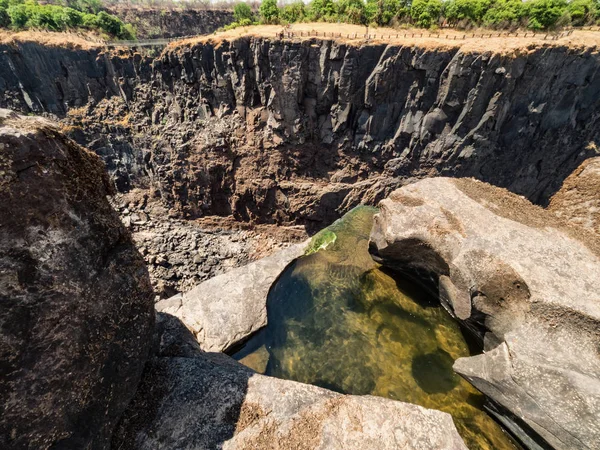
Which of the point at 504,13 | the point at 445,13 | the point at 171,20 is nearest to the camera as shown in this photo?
the point at 504,13

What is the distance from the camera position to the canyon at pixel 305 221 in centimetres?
451

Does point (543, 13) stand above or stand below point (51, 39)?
above

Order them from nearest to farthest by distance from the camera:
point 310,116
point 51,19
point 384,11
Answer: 1. point 310,116
2. point 384,11
3. point 51,19

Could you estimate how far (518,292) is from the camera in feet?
23.1

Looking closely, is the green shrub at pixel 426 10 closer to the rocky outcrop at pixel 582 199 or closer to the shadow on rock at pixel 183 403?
the rocky outcrop at pixel 582 199

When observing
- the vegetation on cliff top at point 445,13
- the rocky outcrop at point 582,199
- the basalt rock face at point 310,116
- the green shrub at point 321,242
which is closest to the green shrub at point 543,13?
the vegetation on cliff top at point 445,13

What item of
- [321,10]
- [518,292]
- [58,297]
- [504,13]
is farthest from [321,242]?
[321,10]

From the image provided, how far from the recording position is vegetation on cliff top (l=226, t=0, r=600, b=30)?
28.8 m

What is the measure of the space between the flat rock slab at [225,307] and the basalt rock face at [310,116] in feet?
68.6

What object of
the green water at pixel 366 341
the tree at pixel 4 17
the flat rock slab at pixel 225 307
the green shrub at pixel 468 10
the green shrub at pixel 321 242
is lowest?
the green water at pixel 366 341

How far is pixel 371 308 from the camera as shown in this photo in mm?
10375

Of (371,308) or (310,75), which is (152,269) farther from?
(310,75)

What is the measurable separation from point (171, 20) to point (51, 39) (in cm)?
2963

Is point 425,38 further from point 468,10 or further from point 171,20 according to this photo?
point 171,20
